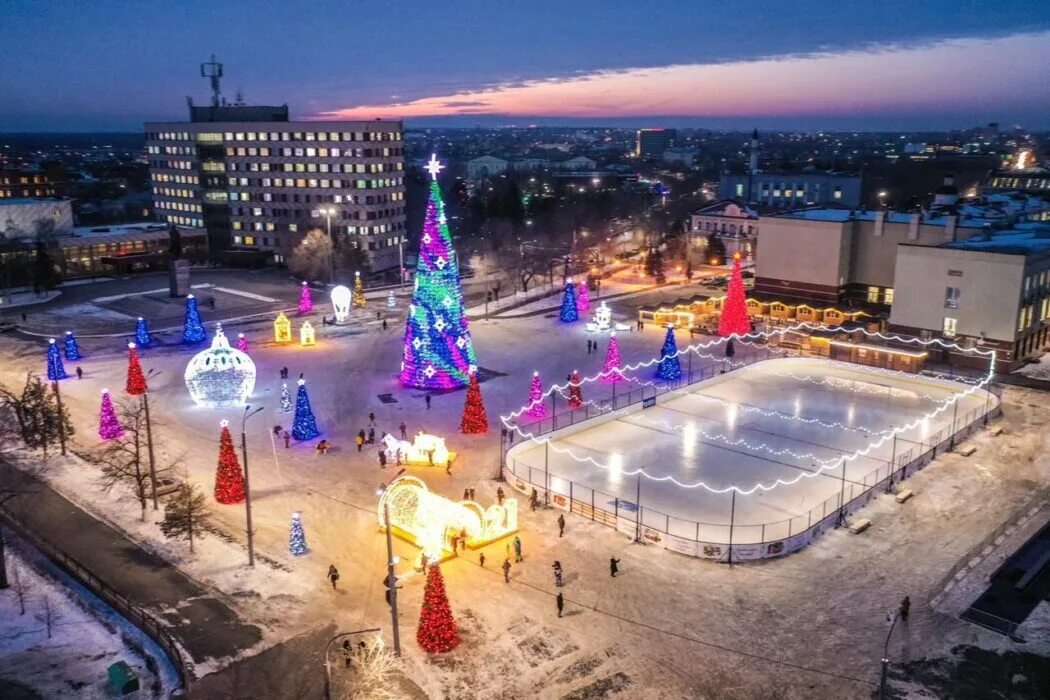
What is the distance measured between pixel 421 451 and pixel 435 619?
14.0m


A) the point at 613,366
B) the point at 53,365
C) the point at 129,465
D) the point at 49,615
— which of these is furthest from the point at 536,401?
the point at 53,365

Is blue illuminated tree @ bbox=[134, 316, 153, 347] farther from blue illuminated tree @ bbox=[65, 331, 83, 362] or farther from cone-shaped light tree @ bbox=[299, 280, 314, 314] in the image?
cone-shaped light tree @ bbox=[299, 280, 314, 314]

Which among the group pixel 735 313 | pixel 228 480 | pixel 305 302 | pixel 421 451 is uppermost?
pixel 735 313

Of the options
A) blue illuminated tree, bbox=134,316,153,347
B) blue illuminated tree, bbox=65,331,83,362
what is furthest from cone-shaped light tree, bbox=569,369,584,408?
blue illuminated tree, bbox=65,331,83,362

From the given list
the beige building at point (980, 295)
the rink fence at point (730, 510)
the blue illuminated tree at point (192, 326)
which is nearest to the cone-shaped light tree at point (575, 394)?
the rink fence at point (730, 510)

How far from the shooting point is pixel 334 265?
85438mm

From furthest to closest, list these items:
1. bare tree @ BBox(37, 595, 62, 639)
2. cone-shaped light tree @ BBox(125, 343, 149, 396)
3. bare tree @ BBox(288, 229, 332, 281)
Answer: bare tree @ BBox(288, 229, 332, 281) < cone-shaped light tree @ BBox(125, 343, 149, 396) < bare tree @ BBox(37, 595, 62, 639)

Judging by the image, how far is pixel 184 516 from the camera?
1148 inches

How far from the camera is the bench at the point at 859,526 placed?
29.8 meters

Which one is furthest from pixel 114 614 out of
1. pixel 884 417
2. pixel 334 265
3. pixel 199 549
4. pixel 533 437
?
pixel 334 265

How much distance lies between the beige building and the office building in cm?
5909

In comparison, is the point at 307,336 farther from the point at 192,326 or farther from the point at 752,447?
the point at 752,447

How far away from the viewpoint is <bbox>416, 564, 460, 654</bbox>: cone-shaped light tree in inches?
889

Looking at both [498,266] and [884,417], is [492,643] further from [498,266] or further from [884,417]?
[498,266]
